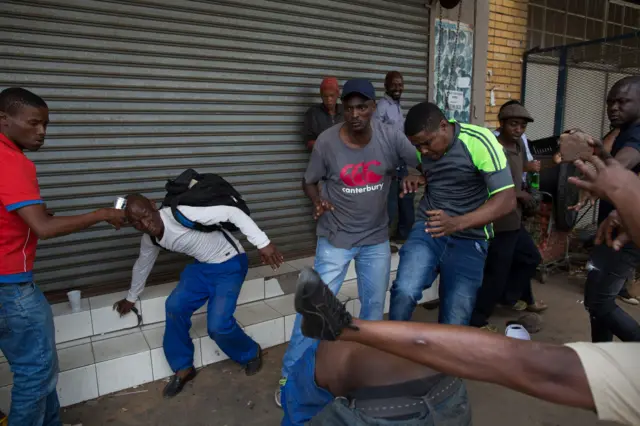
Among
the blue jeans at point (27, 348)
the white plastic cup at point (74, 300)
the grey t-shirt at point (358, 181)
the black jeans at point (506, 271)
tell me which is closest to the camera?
the blue jeans at point (27, 348)

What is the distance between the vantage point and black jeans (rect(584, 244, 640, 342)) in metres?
2.95

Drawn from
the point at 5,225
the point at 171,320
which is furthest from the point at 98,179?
the point at 5,225

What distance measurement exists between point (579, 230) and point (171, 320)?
599 cm

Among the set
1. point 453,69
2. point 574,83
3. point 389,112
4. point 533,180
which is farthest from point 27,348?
point 574,83

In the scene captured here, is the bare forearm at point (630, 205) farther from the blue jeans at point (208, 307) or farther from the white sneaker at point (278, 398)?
the blue jeans at point (208, 307)

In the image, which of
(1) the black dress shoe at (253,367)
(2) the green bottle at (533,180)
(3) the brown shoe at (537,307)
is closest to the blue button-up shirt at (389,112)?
(2) the green bottle at (533,180)

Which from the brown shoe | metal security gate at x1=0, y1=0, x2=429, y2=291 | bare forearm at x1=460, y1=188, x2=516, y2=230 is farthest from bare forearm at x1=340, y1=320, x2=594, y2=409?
the brown shoe

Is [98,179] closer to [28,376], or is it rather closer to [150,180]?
[150,180]

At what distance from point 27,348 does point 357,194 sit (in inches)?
82.8

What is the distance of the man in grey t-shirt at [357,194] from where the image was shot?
3141 mm

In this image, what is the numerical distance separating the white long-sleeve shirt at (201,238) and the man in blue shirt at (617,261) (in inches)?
87.6

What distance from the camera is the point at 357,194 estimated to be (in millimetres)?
3154

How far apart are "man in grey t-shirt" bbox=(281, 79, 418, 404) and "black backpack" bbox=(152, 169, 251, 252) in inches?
24.7

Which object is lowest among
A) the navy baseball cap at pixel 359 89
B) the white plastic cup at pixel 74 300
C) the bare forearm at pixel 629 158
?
the white plastic cup at pixel 74 300
